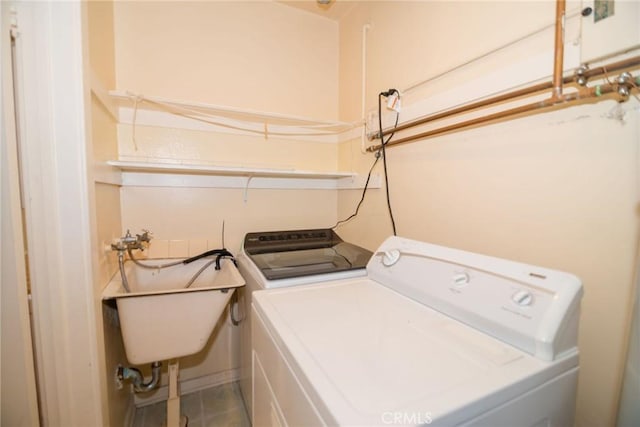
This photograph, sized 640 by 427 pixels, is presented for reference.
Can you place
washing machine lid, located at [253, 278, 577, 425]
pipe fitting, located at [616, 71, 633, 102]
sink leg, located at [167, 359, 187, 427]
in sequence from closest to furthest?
washing machine lid, located at [253, 278, 577, 425], pipe fitting, located at [616, 71, 633, 102], sink leg, located at [167, 359, 187, 427]

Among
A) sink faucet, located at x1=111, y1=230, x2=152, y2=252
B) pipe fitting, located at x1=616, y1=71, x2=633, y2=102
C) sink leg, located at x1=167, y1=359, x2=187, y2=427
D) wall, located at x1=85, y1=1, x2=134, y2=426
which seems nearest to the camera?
pipe fitting, located at x1=616, y1=71, x2=633, y2=102

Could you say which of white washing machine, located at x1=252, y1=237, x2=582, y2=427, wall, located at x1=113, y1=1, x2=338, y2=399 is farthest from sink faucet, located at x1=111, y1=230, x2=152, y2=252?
white washing machine, located at x1=252, y1=237, x2=582, y2=427

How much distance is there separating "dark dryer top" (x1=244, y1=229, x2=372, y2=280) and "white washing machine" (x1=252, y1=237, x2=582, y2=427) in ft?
0.72

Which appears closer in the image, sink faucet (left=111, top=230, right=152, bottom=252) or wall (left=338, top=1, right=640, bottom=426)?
wall (left=338, top=1, right=640, bottom=426)

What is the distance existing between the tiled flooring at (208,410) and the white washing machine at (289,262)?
0.51 ft

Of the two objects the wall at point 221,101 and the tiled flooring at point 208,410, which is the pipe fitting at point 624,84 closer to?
the wall at point 221,101

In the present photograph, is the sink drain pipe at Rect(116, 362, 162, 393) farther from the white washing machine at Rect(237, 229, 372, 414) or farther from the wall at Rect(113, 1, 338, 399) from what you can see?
the white washing machine at Rect(237, 229, 372, 414)

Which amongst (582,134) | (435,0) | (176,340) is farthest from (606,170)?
(176,340)

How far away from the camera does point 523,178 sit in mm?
926

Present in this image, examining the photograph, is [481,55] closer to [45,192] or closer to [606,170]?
[606,170]

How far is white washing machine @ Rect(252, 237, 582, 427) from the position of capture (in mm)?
524

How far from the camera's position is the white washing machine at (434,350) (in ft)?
1.72

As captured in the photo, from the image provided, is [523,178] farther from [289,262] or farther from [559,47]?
[289,262]

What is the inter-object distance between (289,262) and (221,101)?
1150 mm
